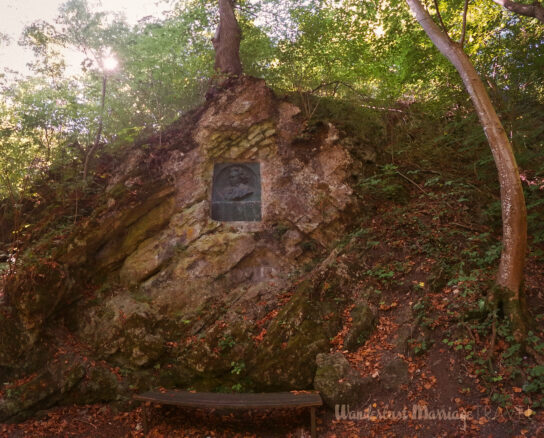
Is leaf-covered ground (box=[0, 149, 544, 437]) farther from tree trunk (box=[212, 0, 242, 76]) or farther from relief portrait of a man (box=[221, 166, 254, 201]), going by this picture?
tree trunk (box=[212, 0, 242, 76])

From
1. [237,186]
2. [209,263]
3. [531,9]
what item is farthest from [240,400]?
[531,9]

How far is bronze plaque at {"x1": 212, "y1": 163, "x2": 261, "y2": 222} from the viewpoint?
767 cm

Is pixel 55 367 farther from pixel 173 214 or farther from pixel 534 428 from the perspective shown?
pixel 534 428

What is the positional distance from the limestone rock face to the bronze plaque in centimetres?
17

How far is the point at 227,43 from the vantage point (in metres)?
9.84

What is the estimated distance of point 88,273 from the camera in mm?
7039

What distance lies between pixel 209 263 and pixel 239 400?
320cm

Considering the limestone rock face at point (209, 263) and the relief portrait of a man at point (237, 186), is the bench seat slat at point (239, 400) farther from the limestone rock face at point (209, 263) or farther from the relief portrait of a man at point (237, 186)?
the relief portrait of a man at point (237, 186)

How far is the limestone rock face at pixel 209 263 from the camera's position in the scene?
566 cm

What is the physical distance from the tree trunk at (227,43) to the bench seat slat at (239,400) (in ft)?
27.3

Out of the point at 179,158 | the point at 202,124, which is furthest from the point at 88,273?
the point at 202,124

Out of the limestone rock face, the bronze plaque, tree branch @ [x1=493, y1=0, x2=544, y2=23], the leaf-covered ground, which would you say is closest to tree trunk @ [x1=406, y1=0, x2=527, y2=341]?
the leaf-covered ground

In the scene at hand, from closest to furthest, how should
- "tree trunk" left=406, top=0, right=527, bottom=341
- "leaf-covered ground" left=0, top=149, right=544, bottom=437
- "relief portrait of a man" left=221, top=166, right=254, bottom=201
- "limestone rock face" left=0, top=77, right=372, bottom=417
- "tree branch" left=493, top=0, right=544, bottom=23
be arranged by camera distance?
"leaf-covered ground" left=0, top=149, right=544, bottom=437 → "tree trunk" left=406, top=0, right=527, bottom=341 → "tree branch" left=493, top=0, right=544, bottom=23 → "limestone rock face" left=0, top=77, right=372, bottom=417 → "relief portrait of a man" left=221, top=166, right=254, bottom=201

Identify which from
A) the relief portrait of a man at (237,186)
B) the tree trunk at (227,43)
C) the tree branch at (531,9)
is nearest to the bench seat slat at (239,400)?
the relief portrait of a man at (237,186)
